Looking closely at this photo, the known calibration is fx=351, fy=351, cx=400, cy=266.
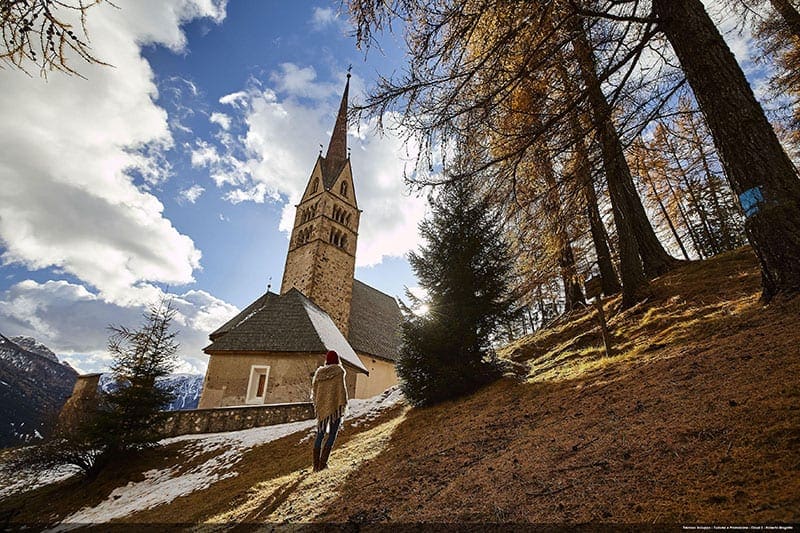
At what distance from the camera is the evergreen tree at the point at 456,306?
7.80 metres

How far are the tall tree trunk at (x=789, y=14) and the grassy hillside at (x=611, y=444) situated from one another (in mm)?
5954

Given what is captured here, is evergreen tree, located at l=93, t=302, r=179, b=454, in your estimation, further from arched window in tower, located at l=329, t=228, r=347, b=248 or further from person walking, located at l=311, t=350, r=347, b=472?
arched window in tower, located at l=329, t=228, r=347, b=248

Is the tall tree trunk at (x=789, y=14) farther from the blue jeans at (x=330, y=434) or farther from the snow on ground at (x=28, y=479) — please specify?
the snow on ground at (x=28, y=479)

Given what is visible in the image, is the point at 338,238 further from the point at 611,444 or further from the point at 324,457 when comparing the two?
the point at 611,444

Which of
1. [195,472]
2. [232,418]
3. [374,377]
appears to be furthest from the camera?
[374,377]

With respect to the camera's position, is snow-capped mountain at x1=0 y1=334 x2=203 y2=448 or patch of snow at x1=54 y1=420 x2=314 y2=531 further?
snow-capped mountain at x1=0 y1=334 x2=203 y2=448

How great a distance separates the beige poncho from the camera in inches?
223

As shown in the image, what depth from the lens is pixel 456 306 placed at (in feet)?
26.9

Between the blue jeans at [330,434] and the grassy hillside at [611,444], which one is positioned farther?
the blue jeans at [330,434]

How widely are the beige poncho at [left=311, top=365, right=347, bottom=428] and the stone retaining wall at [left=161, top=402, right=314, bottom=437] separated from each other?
6323 mm

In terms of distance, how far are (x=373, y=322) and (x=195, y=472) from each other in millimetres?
20206

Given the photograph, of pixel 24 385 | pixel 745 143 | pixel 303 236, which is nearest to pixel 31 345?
pixel 24 385

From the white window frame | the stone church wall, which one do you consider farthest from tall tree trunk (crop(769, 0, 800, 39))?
the stone church wall

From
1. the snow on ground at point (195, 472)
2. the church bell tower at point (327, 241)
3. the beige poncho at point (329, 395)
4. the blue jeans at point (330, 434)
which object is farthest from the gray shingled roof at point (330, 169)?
the blue jeans at point (330, 434)
